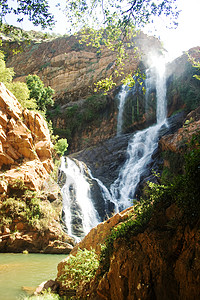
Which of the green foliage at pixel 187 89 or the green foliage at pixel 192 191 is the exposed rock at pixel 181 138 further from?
the green foliage at pixel 192 191

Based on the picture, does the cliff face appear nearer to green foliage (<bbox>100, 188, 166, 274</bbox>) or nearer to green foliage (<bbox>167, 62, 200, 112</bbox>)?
green foliage (<bbox>167, 62, 200, 112</bbox>)

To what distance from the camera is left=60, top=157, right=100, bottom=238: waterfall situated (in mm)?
16030

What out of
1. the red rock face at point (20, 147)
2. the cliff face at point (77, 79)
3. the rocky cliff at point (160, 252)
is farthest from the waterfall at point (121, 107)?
the rocky cliff at point (160, 252)

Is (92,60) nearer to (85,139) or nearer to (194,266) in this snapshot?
(85,139)

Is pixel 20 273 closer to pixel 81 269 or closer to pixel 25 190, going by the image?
pixel 81 269

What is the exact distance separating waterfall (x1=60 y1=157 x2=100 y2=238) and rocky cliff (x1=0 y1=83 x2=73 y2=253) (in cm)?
119

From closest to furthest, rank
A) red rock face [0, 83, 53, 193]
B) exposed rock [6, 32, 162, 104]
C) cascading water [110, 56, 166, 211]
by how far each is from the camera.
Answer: red rock face [0, 83, 53, 193], cascading water [110, 56, 166, 211], exposed rock [6, 32, 162, 104]

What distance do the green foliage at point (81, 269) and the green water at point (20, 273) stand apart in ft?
6.33

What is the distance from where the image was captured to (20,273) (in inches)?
330

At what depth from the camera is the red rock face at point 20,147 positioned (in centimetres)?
1443

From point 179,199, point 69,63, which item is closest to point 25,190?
point 179,199

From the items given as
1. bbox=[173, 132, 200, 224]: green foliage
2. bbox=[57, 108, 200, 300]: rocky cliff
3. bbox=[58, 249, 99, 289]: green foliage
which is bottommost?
bbox=[58, 249, 99, 289]: green foliage

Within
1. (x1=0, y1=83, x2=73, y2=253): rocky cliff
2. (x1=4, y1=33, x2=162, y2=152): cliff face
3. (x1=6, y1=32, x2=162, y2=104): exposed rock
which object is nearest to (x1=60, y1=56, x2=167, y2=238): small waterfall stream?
(x1=0, y1=83, x2=73, y2=253): rocky cliff

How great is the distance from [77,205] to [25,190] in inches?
198
